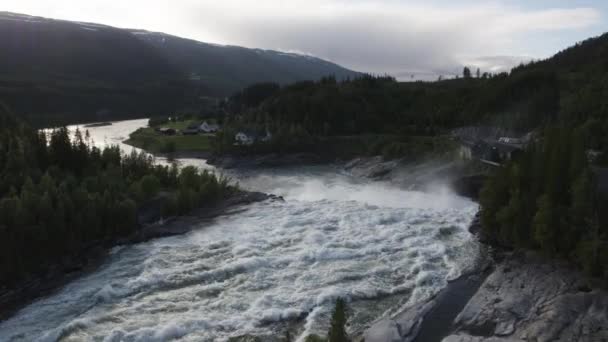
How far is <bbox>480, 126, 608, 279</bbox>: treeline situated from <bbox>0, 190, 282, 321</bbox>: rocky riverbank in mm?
24546

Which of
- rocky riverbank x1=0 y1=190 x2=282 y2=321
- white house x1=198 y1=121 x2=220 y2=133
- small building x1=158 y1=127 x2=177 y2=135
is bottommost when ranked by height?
rocky riverbank x1=0 y1=190 x2=282 y2=321

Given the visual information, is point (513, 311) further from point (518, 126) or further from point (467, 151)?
point (518, 126)

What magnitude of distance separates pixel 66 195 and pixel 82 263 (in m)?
5.57

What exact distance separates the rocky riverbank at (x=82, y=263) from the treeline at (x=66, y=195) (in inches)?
22.8

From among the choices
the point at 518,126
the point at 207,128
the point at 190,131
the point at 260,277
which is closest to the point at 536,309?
the point at 260,277

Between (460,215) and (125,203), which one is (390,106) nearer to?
(460,215)

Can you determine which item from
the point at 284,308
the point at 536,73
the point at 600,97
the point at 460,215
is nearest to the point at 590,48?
the point at 536,73

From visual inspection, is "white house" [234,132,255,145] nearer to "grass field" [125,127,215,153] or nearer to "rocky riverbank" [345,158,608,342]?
"grass field" [125,127,215,153]

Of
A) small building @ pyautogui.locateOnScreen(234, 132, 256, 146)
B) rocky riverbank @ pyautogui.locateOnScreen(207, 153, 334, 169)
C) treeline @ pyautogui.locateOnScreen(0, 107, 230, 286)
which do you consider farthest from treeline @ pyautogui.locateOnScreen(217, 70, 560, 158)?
treeline @ pyautogui.locateOnScreen(0, 107, 230, 286)

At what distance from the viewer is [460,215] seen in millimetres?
42562

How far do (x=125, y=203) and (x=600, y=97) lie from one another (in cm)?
7867

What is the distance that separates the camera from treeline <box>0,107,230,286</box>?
3064 centimetres

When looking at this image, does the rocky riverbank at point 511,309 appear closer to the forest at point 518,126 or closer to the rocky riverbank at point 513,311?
the rocky riverbank at point 513,311

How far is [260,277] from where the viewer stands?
95.7 ft
